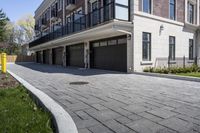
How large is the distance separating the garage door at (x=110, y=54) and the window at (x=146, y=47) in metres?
1.43

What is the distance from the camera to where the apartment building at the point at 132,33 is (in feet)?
43.1

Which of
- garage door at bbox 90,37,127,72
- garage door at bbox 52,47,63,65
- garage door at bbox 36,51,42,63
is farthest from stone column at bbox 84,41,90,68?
garage door at bbox 36,51,42,63

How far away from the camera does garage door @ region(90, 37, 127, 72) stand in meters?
14.1

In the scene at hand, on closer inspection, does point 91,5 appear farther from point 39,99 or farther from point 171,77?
point 39,99

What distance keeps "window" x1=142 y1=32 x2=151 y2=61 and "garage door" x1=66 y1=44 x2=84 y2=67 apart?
770 cm

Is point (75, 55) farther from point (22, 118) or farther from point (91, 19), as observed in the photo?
point (22, 118)

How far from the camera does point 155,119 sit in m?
3.97

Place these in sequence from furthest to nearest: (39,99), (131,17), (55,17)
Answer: (55,17) < (131,17) < (39,99)

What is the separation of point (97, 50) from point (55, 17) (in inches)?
514

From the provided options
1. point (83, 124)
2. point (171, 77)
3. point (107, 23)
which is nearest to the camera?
point (83, 124)

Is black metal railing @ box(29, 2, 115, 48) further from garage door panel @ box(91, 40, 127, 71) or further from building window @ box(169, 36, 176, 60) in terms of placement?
building window @ box(169, 36, 176, 60)

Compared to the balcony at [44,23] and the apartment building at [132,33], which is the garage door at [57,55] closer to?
the apartment building at [132,33]

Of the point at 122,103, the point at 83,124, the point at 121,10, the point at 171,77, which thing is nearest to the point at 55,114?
the point at 83,124

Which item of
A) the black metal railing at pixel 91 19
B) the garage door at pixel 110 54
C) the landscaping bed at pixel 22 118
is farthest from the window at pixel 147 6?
the landscaping bed at pixel 22 118
